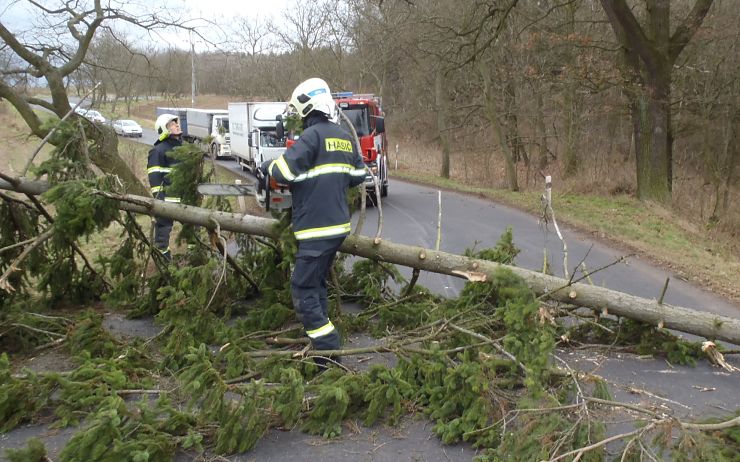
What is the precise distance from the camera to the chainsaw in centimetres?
461

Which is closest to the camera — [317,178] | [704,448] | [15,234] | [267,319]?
[704,448]

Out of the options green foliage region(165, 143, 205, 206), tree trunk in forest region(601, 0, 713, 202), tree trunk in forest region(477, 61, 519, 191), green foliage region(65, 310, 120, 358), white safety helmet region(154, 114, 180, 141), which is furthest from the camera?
tree trunk in forest region(477, 61, 519, 191)

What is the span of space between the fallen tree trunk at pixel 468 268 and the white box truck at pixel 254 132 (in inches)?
475

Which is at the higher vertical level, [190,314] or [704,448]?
[704,448]

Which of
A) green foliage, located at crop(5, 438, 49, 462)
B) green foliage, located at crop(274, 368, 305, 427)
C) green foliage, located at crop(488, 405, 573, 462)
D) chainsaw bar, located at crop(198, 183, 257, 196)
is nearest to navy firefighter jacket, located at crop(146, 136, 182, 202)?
chainsaw bar, located at crop(198, 183, 257, 196)

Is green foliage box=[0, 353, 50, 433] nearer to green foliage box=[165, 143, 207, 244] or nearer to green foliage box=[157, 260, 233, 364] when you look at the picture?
green foliage box=[157, 260, 233, 364]

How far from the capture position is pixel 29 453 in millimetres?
2926

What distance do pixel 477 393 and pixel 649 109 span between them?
1371 cm

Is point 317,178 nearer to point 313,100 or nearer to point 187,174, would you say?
point 313,100

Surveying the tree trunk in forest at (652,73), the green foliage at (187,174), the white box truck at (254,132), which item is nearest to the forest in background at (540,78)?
the tree trunk in forest at (652,73)

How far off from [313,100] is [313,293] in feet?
4.49

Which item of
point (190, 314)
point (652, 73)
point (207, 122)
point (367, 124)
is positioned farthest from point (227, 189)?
point (207, 122)

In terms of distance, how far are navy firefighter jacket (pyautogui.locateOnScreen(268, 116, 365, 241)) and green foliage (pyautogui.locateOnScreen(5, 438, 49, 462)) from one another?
2004 mm

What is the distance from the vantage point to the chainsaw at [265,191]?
182 inches
